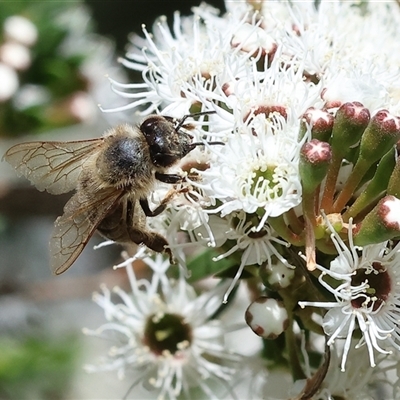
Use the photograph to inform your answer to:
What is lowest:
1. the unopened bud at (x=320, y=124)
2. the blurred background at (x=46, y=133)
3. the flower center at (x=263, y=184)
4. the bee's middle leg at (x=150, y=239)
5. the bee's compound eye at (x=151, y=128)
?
the blurred background at (x=46, y=133)

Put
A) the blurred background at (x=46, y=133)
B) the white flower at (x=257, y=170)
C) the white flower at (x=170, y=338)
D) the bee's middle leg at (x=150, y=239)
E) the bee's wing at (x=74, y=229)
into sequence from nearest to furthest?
the white flower at (x=257, y=170) < the bee's wing at (x=74, y=229) < the bee's middle leg at (x=150, y=239) < the white flower at (x=170, y=338) < the blurred background at (x=46, y=133)

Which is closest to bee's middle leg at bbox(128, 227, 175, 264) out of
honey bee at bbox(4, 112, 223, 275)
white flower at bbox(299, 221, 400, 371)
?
honey bee at bbox(4, 112, 223, 275)

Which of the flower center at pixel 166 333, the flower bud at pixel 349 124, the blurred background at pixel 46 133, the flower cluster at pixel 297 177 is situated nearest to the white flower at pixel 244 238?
the flower cluster at pixel 297 177

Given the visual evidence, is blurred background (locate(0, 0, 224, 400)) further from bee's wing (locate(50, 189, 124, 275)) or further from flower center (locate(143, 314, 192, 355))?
bee's wing (locate(50, 189, 124, 275))

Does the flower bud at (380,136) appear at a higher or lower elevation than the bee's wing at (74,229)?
higher

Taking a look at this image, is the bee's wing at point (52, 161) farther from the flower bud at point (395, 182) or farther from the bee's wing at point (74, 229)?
the flower bud at point (395, 182)

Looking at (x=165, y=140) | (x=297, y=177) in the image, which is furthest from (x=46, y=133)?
(x=297, y=177)

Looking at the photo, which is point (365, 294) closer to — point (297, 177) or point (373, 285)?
point (373, 285)

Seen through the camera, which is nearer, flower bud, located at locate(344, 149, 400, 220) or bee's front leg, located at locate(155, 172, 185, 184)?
flower bud, located at locate(344, 149, 400, 220)
